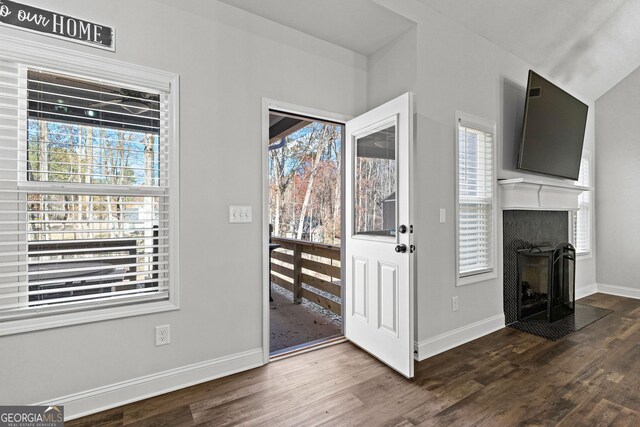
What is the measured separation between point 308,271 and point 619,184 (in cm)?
465

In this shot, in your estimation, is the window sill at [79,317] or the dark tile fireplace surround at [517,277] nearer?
the window sill at [79,317]

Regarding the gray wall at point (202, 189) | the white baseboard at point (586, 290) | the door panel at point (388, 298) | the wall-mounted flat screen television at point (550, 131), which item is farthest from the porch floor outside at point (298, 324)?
the white baseboard at point (586, 290)

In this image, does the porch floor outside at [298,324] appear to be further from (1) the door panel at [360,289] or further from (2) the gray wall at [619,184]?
(2) the gray wall at [619,184]

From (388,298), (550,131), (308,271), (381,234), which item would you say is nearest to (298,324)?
(308,271)

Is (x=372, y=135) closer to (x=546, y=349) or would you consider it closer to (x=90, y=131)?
(x=90, y=131)

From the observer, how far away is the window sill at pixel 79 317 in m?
1.72

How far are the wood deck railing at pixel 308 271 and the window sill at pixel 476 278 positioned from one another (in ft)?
4.12

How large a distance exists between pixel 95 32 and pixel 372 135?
2.01 metres

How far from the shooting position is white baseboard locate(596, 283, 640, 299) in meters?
4.45

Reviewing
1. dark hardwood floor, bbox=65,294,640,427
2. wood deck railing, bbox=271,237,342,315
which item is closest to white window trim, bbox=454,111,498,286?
dark hardwood floor, bbox=65,294,640,427

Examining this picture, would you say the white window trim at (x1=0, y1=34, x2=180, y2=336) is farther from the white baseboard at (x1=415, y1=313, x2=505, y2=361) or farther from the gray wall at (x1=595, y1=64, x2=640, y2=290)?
the gray wall at (x1=595, y1=64, x2=640, y2=290)

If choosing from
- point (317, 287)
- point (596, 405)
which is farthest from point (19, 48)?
point (596, 405)

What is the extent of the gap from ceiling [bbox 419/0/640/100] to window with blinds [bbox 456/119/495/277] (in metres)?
0.95

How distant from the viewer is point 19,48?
1.73 meters
